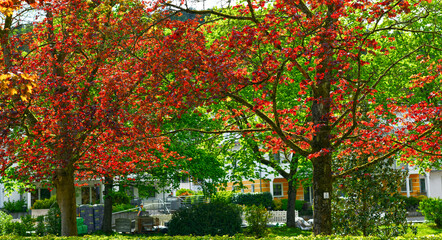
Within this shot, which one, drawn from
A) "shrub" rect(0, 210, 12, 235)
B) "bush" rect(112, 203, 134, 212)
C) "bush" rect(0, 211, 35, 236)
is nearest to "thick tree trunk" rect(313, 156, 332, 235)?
"bush" rect(0, 211, 35, 236)

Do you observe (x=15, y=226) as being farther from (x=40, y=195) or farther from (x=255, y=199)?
(x=40, y=195)

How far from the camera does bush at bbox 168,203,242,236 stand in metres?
18.5

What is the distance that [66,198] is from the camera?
50.2 feet

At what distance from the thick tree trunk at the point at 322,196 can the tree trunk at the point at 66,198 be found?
7.75 metres

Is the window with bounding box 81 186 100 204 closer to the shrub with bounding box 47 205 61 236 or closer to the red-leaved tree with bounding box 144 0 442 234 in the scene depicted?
the shrub with bounding box 47 205 61 236

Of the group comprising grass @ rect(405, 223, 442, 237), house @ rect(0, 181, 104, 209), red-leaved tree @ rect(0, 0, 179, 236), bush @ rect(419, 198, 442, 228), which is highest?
red-leaved tree @ rect(0, 0, 179, 236)

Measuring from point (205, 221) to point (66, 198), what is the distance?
569 centimetres

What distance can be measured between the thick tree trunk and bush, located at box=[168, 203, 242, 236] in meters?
6.67

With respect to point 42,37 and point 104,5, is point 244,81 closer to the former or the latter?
→ point 104,5

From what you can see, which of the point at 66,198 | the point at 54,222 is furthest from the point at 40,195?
the point at 66,198

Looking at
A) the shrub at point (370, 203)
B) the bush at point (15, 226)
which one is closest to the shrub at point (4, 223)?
the bush at point (15, 226)

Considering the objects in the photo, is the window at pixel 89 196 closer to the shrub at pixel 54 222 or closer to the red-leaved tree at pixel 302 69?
A: the shrub at pixel 54 222

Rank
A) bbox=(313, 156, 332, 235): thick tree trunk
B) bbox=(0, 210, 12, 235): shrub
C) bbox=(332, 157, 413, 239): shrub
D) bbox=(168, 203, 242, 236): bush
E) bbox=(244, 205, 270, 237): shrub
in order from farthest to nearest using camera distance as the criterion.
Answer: bbox=(244, 205, 270, 237): shrub < bbox=(0, 210, 12, 235): shrub < bbox=(168, 203, 242, 236): bush < bbox=(332, 157, 413, 239): shrub < bbox=(313, 156, 332, 235): thick tree trunk

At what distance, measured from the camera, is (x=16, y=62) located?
560 inches
